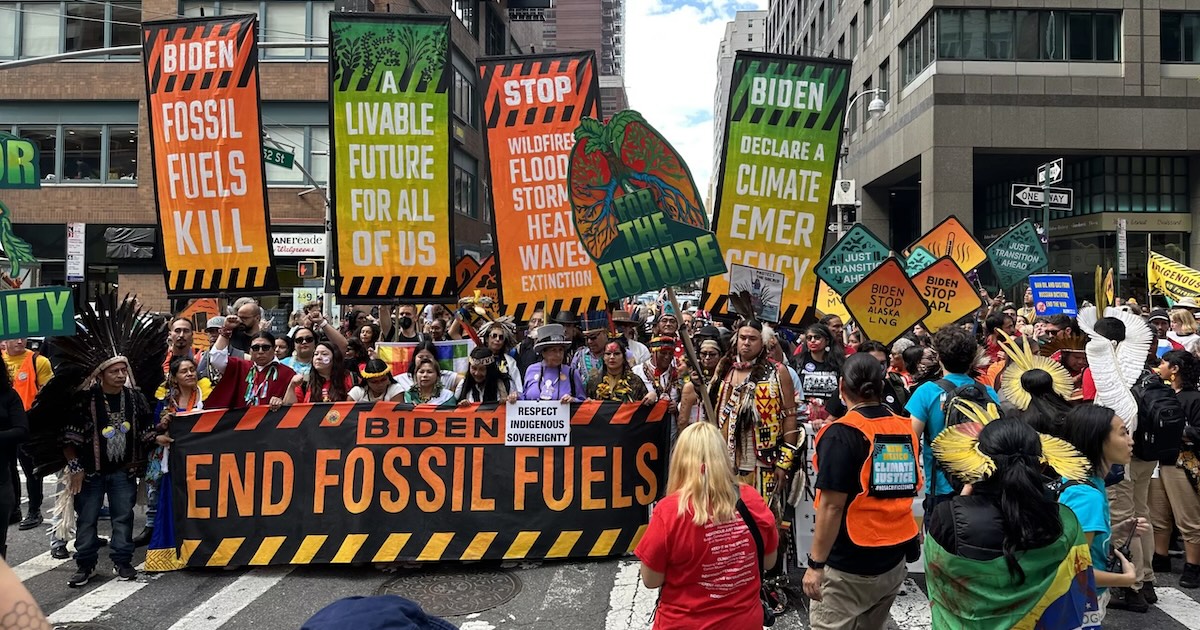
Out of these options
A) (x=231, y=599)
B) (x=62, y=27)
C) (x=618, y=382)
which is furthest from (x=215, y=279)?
(x=62, y=27)

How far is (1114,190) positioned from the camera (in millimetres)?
31484

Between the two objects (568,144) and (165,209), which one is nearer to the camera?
(165,209)

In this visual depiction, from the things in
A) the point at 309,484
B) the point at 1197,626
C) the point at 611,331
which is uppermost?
the point at 611,331

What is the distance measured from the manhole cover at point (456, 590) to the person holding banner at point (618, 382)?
1.76 metres

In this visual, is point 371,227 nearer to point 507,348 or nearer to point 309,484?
point 507,348

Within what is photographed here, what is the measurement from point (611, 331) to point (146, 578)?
15.2 feet

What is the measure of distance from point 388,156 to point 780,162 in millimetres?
4156

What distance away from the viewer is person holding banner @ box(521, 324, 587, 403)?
6.73 m

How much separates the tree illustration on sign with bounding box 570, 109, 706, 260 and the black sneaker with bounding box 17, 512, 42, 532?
19.3 feet

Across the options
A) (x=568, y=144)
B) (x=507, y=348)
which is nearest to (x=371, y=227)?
(x=507, y=348)

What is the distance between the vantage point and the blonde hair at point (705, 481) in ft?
9.74

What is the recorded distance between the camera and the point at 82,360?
598 centimetres

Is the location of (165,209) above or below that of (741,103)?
below

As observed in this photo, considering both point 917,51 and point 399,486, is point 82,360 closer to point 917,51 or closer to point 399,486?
point 399,486
